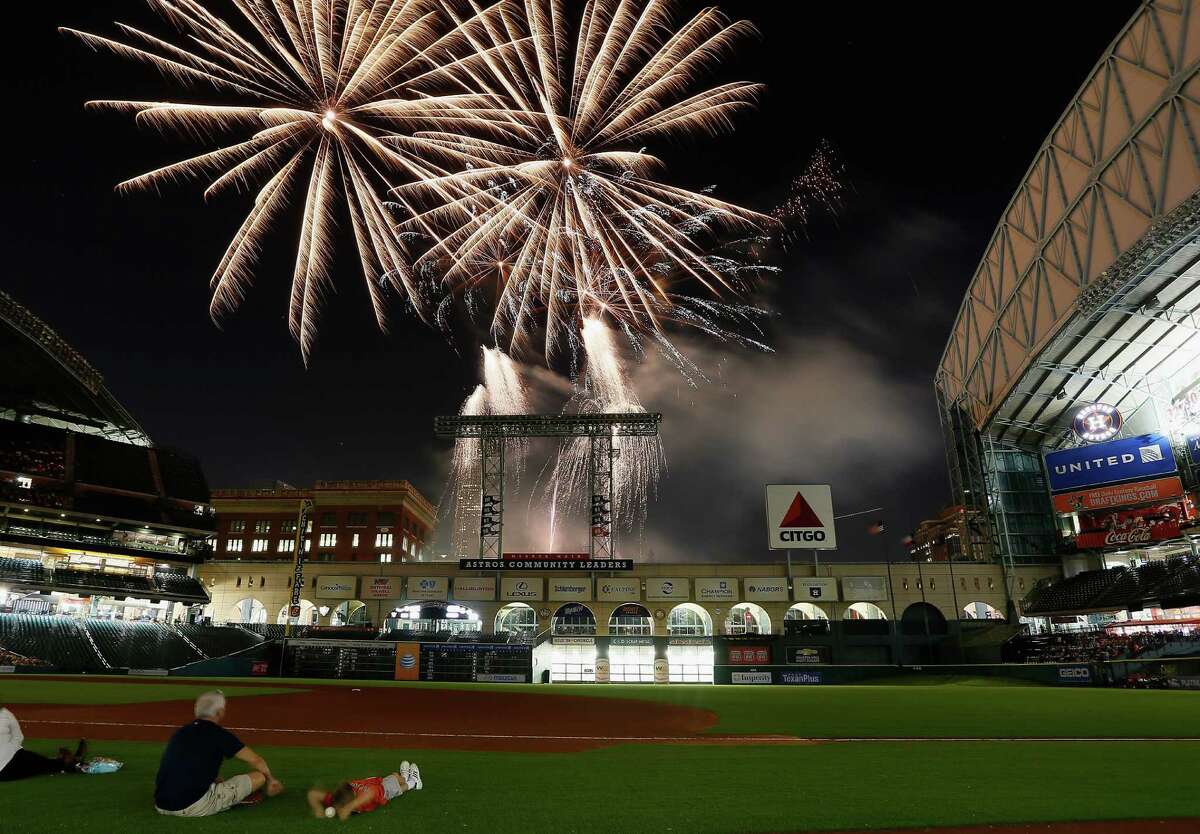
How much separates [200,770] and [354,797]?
127 cm

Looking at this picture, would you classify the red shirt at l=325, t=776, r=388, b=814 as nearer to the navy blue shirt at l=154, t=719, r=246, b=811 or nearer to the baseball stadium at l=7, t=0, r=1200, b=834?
the baseball stadium at l=7, t=0, r=1200, b=834

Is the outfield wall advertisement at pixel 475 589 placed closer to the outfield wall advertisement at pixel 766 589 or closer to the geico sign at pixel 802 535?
the outfield wall advertisement at pixel 766 589

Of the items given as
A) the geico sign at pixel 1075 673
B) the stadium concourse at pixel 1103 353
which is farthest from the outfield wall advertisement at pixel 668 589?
the geico sign at pixel 1075 673

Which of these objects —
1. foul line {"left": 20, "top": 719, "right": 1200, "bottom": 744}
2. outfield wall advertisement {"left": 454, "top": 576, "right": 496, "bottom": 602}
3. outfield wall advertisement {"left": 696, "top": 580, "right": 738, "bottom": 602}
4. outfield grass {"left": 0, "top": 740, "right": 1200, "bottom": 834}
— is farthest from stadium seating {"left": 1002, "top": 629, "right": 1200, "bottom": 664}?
outfield wall advertisement {"left": 454, "top": 576, "right": 496, "bottom": 602}

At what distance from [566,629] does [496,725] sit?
38.0 meters

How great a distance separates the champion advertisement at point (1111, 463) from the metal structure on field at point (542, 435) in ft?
90.7

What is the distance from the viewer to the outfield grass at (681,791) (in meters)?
6.03

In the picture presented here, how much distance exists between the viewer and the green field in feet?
20.0

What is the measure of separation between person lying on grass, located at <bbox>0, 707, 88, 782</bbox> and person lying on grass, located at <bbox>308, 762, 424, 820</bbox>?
3.35 metres

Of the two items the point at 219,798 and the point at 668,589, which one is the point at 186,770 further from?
the point at 668,589

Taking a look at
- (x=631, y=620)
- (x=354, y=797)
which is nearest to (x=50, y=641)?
(x=631, y=620)

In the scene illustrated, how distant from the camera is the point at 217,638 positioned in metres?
50.8

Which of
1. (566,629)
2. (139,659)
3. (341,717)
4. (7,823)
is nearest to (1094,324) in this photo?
(566,629)

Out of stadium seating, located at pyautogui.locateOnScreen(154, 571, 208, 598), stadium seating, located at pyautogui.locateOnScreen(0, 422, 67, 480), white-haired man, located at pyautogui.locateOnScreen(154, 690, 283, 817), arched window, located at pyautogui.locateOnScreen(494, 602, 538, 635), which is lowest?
white-haired man, located at pyautogui.locateOnScreen(154, 690, 283, 817)
